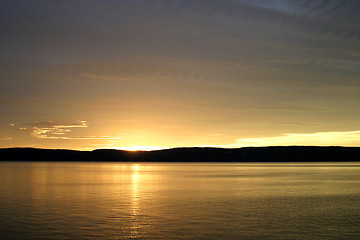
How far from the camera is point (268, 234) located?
1027 inches

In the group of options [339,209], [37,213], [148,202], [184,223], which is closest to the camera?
[184,223]

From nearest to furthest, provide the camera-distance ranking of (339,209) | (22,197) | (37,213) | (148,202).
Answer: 1. (37,213)
2. (339,209)
3. (148,202)
4. (22,197)

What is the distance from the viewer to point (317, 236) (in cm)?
2545

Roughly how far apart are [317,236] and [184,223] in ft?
33.1

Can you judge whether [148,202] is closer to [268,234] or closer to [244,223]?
[244,223]

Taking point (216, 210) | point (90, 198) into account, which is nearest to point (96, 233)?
point (216, 210)

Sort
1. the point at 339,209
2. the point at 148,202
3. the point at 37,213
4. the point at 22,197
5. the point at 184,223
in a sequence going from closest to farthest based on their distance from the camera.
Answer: the point at 184,223
the point at 37,213
the point at 339,209
the point at 148,202
the point at 22,197

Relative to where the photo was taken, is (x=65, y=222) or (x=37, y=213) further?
(x=37, y=213)

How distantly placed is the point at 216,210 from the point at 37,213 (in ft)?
55.4

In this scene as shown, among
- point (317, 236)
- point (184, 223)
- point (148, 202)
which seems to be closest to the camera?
point (317, 236)

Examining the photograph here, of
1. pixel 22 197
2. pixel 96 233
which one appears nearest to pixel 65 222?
pixel 96 233

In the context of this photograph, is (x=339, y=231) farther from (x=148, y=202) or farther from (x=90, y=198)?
(x=90, y=198)

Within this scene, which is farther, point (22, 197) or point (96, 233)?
point (22, 197)

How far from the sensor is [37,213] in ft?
113
